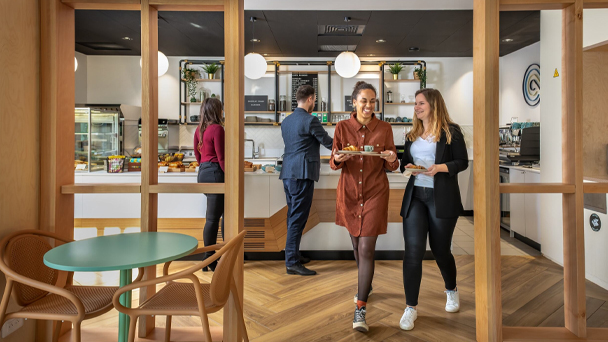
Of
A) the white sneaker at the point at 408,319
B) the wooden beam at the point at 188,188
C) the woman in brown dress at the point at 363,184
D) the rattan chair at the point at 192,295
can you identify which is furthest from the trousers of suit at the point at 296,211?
the rattan chair at the point at 192,295

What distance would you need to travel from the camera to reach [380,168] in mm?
2691

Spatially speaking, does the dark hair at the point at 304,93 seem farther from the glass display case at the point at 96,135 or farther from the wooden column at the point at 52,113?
the glass display case at the point at 96,135

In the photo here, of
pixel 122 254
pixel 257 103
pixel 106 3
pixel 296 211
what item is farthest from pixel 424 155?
pixel 257 103

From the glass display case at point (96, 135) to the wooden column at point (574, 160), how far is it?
4.81 metres

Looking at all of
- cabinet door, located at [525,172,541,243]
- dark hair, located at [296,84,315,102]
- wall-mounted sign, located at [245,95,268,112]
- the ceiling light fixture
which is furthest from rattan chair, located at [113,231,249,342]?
wall-mounted sign, located at [245,95,268,112]

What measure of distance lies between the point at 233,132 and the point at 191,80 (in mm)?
5542

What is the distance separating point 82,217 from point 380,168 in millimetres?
3308

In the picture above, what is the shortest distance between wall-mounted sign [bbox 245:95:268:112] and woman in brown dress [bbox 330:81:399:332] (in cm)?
481

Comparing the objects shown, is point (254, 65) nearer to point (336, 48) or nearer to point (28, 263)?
point (336, 48)

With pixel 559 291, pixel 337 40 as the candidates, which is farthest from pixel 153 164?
pixel 337 40

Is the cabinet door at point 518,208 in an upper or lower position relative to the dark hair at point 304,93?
lower

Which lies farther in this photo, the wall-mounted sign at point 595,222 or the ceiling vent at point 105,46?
the ceiling vent at point 105,46

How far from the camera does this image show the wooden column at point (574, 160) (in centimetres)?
224

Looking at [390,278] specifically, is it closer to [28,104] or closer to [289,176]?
[289,176]
